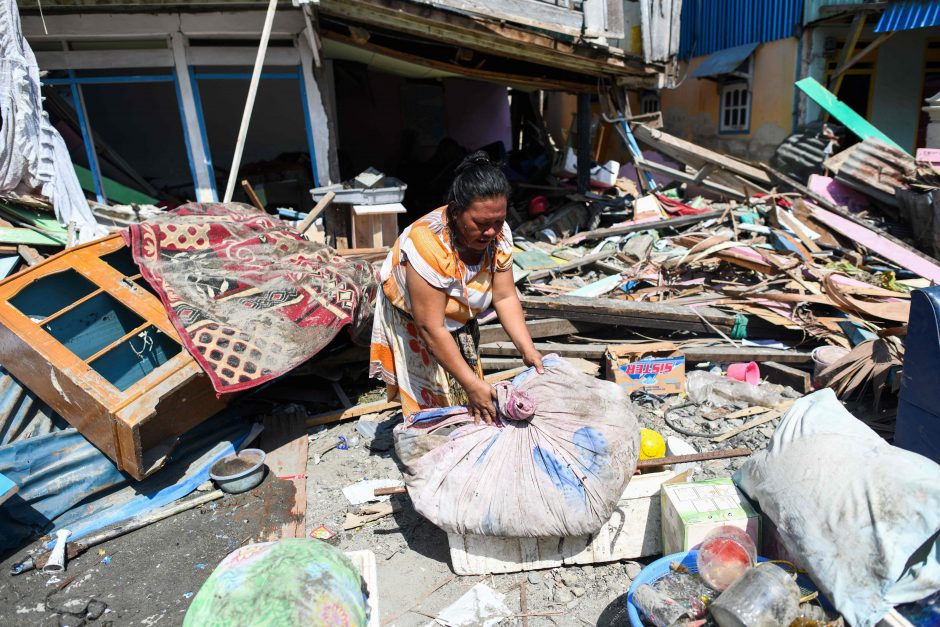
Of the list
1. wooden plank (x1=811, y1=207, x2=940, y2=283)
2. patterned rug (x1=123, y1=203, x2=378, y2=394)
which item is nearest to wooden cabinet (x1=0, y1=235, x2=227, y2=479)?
patterned rug (x1=123, y1=203, x2=378, y2=394)

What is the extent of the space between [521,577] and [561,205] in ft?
24.5

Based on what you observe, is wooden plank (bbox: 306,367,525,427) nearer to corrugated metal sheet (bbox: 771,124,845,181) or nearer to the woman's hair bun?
the woman's hair bun

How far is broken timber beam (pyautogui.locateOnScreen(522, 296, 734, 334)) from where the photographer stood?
17.1 feet

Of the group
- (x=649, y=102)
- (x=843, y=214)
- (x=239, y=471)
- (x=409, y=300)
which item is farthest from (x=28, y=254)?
(x=649, y=102)

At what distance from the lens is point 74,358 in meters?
3.66

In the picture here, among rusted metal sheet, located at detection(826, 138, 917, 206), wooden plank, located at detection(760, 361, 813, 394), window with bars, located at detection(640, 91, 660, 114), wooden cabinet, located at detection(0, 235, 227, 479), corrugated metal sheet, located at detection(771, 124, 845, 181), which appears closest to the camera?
wooden cabinet, located at detection(0, 235, 227, 479)

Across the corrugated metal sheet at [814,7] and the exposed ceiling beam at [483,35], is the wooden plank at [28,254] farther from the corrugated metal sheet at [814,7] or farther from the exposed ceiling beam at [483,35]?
the corrugated metal sheet at [814,7]

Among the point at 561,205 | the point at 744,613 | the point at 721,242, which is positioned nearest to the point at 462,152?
the point at 561,205

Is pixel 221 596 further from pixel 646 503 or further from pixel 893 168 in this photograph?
pixel 893 168

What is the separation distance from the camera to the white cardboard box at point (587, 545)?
116 inches

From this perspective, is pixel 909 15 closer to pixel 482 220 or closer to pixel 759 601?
pixel 482 220

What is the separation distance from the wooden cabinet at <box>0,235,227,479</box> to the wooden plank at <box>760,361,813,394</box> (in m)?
4.21

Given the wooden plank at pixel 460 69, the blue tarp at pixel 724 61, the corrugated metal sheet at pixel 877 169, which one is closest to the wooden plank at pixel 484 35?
the wooden plank at pixel 460 69

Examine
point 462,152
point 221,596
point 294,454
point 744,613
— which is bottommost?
point 294,454
